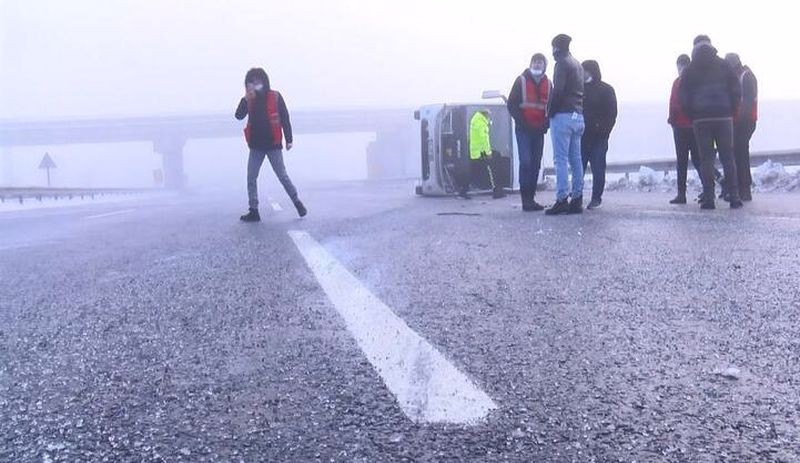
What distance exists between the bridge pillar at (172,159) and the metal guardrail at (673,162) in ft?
173

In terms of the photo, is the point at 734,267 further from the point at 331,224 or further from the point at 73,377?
the point at 331,224

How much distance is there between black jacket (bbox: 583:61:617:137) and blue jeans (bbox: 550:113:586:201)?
791 mm

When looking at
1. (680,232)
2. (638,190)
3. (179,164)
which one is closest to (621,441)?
(680,232)

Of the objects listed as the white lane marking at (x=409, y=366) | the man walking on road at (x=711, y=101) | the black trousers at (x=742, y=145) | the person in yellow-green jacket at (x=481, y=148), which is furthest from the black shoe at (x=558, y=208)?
the person in yellow-green jacket at (x=481, y=148)

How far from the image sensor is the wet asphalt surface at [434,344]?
1650 millimetres

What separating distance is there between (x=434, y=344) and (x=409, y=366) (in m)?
0.29

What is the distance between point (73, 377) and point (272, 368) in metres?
0.58

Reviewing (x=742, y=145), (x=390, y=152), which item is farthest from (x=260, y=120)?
(x=390, y=152)

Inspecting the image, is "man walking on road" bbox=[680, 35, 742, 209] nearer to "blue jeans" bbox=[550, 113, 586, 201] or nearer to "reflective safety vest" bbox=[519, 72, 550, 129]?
"blue jeans" bbox=[550, 113, 586, 201]

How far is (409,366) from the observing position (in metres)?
2.20

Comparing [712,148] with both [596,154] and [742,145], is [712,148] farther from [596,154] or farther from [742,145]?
[596,154]

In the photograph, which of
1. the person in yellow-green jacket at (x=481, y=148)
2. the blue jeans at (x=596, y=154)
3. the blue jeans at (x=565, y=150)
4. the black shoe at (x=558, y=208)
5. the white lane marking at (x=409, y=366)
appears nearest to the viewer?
the white lane marking at (x=409, y=366)

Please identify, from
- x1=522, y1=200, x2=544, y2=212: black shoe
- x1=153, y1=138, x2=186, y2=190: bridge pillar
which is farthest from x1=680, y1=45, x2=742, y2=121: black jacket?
x1=153, y1=138, x2=186, y2=190: bridge pillar

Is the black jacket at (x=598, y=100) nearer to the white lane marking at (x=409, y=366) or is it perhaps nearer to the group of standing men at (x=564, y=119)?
the group of standing men at (x=564, y=119)
